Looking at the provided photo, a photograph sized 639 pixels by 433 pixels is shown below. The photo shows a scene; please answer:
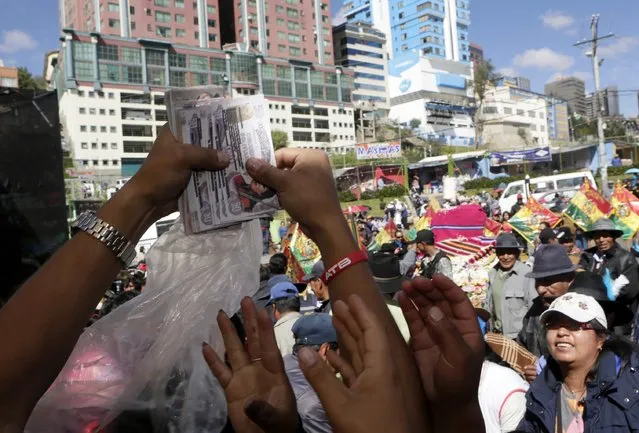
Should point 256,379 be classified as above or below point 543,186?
below

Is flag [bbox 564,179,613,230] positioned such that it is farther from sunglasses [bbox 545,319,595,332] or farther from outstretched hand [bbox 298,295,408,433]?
outstretched hand [bbox 298,295,408,433]

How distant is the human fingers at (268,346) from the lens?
43.4 inches

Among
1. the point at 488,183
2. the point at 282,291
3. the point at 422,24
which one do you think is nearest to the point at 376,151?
the point at 488,183

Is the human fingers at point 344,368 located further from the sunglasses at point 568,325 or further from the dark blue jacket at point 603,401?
the sunglasses at point 568,325

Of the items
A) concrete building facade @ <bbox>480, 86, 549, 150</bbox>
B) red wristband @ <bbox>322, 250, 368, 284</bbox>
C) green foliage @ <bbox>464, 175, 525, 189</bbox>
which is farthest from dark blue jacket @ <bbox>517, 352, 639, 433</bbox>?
concrete building facade @ <bbox>480, 86, 549, 150</bbox>

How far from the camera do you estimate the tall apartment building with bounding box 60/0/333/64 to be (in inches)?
3063

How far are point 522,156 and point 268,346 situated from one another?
48964 millimetres

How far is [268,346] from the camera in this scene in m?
1.11

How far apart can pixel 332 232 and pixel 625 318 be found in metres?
2.86

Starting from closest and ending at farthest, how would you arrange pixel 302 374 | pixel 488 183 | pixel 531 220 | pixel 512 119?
pixel 302 374 → pixel 531 220 → pixel 488 183 → pixel 512 119

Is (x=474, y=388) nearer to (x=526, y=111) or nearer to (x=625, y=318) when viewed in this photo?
(x=625, y=318)

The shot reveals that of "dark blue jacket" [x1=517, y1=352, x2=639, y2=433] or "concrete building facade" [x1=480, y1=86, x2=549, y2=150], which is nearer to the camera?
"dark blue jacket" [x1=517, y1=352, x2=639, y2=433]

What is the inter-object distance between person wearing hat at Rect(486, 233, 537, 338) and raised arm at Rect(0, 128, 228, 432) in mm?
4606

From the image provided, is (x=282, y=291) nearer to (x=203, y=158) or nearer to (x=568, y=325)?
(x=568, y=325)
